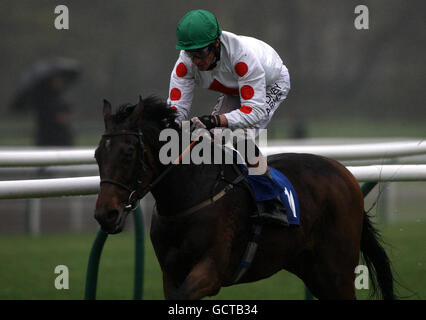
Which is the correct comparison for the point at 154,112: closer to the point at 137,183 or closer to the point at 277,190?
the point at 137,183

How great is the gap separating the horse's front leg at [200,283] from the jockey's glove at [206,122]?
577 millimetres

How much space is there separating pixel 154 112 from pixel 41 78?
1214 cm

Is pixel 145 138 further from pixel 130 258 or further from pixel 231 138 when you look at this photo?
pixel 130 258

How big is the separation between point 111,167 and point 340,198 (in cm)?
137

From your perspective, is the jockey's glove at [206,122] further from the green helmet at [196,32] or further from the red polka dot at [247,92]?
the green helmet at [196,32]

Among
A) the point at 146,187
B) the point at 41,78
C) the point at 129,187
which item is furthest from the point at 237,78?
the point at 41,78

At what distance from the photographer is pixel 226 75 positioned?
3.75m

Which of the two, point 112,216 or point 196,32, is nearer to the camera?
point 112,216

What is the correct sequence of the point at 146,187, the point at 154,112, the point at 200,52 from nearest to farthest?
the point at 146,187 → the point at 154,112 → the point at 200,52

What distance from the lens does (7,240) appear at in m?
8.29

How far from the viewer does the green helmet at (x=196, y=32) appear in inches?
138

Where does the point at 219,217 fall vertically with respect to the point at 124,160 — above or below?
below

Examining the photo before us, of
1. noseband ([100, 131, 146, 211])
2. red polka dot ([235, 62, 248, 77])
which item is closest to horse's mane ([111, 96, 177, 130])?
noseband ([100, 131, 146, 211])
